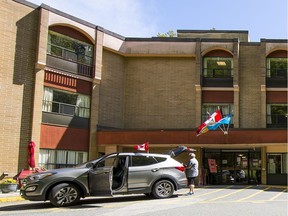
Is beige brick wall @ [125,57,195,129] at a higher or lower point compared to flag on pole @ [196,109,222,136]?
higher

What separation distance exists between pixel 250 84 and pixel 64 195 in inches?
708

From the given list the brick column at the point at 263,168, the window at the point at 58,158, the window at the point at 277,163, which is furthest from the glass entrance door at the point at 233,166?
the window at the point at 58,158

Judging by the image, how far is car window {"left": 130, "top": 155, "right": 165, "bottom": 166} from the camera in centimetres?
1381

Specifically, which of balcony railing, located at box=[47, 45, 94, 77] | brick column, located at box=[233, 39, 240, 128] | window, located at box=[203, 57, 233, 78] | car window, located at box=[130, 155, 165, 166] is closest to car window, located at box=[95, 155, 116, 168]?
car window, located at box=[130, 155, 165, 166]

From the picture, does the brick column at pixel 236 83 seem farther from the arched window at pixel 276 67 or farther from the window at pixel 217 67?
the arched window at pixel 276 67

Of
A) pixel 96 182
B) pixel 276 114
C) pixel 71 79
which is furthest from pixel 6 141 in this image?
pixel 276 114

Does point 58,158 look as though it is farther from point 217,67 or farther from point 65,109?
point 217,67

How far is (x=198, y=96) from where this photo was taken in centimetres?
2670

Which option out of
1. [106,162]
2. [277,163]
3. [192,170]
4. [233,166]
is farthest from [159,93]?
[106,162]

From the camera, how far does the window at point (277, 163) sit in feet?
80.8

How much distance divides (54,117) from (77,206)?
10.9 meters

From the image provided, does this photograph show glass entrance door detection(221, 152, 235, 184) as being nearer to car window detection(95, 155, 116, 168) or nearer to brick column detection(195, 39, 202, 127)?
brick column detection(195, 39, 202, 127)

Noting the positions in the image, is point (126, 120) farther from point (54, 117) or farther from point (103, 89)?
point (54, 117)

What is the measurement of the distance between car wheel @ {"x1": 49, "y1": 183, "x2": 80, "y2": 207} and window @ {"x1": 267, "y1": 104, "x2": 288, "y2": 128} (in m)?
17.5
